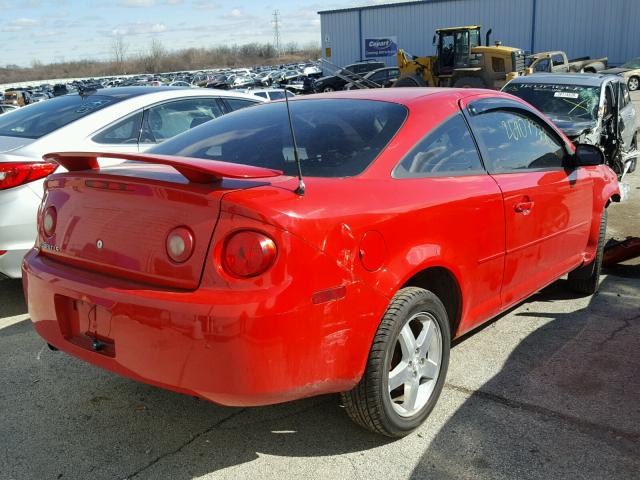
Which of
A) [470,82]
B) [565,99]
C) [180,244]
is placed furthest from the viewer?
[470,82]

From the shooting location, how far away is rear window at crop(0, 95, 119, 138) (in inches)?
201

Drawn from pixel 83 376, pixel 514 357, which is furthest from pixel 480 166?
pixel 83 376

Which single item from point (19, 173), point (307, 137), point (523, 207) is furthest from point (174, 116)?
point (523, 207)

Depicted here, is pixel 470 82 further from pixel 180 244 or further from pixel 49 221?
pixel 180 244

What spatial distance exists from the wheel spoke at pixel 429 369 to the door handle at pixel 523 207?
1.03 meters

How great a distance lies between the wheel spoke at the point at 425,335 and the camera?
9.53 feet

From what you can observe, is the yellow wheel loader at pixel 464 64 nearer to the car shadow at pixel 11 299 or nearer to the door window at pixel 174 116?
the door window at pixel 174 116

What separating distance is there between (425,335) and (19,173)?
302 centimetres

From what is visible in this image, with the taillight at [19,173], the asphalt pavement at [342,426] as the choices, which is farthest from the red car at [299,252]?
the taillight at [19,173]

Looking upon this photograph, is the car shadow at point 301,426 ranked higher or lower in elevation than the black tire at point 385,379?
lower

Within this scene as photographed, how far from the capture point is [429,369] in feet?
9.79

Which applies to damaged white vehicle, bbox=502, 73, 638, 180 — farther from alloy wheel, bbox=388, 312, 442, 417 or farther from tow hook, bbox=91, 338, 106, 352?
tow hook, bbox=91, 338, 106, 352

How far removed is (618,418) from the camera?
10.0 feet

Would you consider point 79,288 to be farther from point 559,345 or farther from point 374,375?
point 559,345
